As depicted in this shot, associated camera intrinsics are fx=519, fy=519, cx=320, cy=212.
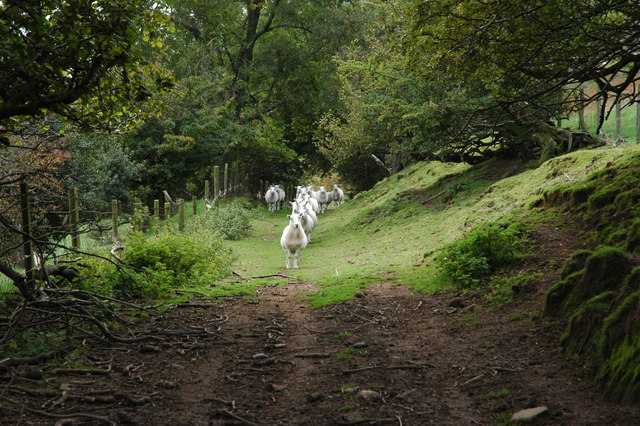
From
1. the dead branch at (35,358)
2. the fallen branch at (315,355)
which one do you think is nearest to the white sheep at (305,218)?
the fallen branch at (315,355)

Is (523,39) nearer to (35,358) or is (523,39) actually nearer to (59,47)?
(59,47)

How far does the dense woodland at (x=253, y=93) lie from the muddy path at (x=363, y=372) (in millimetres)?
2143

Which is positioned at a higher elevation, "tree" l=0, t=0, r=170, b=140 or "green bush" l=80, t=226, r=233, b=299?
"tree" l=0, t=0, r=170, b=140

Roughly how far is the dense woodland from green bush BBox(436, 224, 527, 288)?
6.71 ft

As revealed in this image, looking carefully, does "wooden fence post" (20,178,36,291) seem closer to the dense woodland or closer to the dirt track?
the dense woodland

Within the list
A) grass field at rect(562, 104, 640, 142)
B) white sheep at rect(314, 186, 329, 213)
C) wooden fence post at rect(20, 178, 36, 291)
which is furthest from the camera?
white sheep at rect(314, 186, 329, 213)

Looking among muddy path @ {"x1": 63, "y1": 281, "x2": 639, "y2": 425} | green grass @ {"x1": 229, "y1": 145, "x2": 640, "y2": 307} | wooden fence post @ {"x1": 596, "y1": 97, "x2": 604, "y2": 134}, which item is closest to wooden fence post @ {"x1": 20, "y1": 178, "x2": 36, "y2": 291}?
muddy path @ {"x1": 63, "y1": 281, "x2": 639, "y2": 425}

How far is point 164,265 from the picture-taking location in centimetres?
1031

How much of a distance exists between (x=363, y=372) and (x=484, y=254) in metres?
4.30

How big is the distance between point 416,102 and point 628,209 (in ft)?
43.6

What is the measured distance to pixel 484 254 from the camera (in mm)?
9125

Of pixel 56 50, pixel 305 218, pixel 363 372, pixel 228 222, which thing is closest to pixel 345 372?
pixel 363 372

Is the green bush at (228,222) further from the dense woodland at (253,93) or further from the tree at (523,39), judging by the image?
the tree at (523,39)

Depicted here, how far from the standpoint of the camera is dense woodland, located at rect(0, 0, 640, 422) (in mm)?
6777
